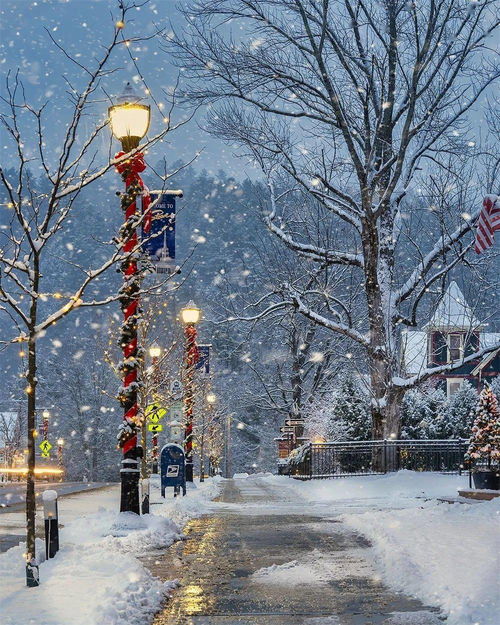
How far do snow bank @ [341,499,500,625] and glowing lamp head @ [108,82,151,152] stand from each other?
714cm

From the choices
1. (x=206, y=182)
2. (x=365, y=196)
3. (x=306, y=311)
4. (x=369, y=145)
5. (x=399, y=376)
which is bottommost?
(x=399, y=376)

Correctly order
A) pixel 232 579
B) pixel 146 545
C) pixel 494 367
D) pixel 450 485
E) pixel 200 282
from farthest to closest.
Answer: pixel 200 282, pixel 494 367, pixel 450 485, pixel 146 545, pixel 232 579

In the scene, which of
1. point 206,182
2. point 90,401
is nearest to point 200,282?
point 90,401

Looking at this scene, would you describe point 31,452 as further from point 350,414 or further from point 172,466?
point 350,414

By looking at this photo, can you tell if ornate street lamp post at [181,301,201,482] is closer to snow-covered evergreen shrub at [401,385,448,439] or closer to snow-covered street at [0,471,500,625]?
snow-covered evergreen shrub at [401,385,448,439]

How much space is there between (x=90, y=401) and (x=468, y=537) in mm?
68706

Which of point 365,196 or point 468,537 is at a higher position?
point 365,196

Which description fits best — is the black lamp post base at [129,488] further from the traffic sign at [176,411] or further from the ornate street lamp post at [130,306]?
the traffic sign at [176,411]

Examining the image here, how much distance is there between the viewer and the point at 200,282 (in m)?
95.9

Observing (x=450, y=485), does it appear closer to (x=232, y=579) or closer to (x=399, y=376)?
(x=399, y=376)

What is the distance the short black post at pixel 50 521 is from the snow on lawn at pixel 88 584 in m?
0.11

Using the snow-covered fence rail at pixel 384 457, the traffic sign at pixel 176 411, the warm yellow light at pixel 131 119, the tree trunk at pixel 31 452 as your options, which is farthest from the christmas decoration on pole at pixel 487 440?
the tree trunk at pixel 31 452

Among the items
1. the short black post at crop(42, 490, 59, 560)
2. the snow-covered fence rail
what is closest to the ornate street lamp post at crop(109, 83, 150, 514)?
the short black post at crop(42, 490, 59, 560)

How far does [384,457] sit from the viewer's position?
2752cm
